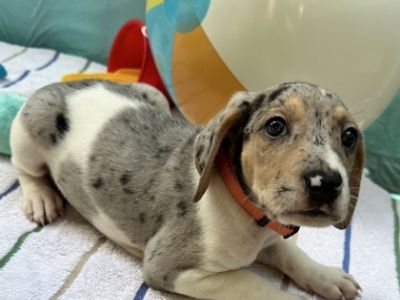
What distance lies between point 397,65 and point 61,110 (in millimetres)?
1531

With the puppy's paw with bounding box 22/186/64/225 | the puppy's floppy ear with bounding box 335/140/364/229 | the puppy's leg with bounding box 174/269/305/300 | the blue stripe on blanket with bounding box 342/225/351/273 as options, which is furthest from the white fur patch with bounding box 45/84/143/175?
the blue stripe on blanket with bounding box 342/225/351/273

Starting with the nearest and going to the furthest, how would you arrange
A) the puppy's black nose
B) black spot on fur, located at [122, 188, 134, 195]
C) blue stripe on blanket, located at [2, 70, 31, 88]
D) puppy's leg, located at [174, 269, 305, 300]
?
the puppy's black nose < puppy's leg, located at [174, 269, 305, 300] < black spot on fur, located at [122, 188, 134, 195] < blue stripe on blanket, located at [2, 70, 31, 88]

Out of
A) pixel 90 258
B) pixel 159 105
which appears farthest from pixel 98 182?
pixel 159 105

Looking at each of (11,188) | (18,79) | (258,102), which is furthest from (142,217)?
(18,79)

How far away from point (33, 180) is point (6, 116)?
1.45 ft

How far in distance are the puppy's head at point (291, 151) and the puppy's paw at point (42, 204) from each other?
34.6 inches

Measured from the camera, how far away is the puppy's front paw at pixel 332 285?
2.13m

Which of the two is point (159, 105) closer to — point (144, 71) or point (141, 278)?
point (141, 278)

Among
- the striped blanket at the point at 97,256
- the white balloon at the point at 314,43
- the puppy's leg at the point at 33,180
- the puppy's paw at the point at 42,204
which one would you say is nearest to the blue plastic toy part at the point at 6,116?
the striped blanket at the point at 97,256

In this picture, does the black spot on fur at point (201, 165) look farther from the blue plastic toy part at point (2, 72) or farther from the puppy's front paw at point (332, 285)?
the blue plastic toy part at point (2, 72)

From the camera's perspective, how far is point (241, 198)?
6.23 feet

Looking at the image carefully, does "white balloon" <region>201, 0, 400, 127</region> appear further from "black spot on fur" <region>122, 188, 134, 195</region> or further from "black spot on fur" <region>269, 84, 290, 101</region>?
"black spot on fur" <region>122, 188, 134, 195</region>

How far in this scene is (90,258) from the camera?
2.23m

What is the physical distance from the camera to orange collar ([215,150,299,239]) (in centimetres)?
Answer: 189
